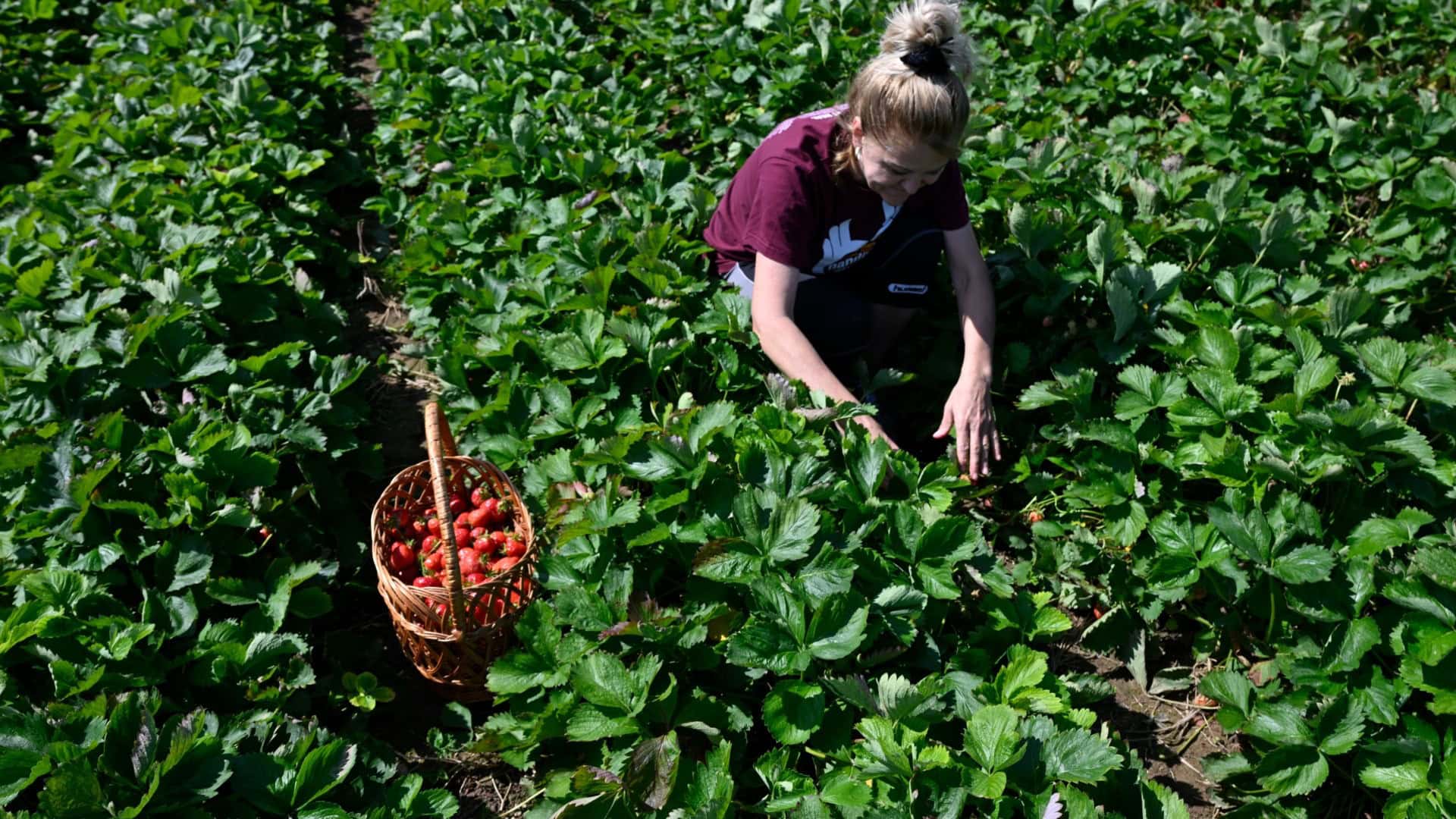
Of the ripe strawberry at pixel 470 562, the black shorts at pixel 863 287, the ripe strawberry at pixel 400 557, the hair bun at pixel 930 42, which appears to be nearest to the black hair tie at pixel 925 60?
the hair bun at pixel 930 42

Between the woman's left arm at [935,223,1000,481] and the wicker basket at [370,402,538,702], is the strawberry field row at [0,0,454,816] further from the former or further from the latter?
the woman's left arm at [935,223,1000,481]

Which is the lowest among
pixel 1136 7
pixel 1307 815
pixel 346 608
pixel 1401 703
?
pixel 346 608

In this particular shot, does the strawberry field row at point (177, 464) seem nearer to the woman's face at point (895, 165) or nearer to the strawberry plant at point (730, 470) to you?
the strawberry plant at point (730, 470)

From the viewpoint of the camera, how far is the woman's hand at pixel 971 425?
272cm

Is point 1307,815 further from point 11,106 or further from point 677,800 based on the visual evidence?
point 11,106

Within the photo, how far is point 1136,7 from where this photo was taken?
14.5 feet

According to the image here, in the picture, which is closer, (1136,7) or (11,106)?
(1136,7)

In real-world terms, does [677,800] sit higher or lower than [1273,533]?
lower

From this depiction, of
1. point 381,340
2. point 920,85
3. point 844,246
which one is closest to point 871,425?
point 844,246

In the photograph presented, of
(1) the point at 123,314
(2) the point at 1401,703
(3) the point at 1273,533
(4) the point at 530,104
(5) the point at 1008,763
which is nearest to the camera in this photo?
(5) the point at 1008,763

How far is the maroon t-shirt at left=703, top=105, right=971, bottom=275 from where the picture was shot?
2.66 metres

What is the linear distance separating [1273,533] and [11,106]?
18.0ft

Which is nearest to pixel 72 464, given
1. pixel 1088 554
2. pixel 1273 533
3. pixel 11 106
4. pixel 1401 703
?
pixel 1088 554

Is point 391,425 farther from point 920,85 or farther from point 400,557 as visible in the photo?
point 920,85
